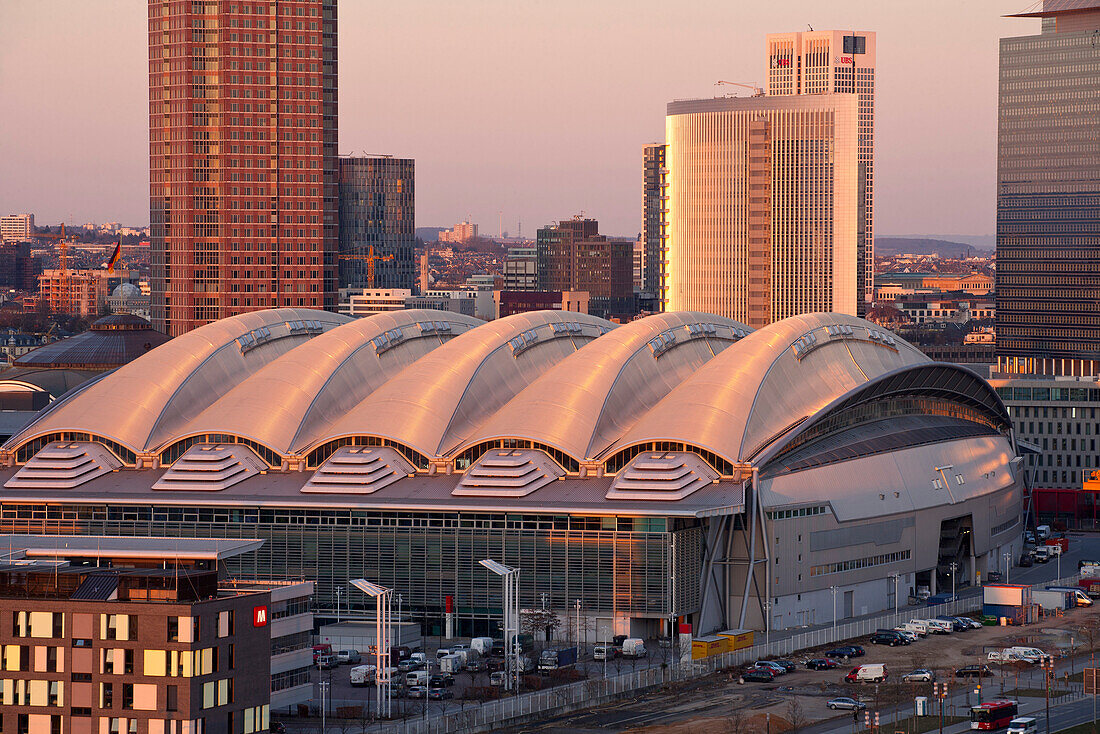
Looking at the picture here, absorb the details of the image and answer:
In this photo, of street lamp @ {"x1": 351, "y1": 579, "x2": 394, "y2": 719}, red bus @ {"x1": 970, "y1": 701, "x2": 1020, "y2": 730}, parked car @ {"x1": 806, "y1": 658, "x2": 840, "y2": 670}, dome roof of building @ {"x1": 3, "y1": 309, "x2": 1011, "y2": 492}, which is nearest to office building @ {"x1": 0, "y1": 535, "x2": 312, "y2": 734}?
street lamp @ {"x1": 351, "y1": 579, "x2": 394, "y2": 719}

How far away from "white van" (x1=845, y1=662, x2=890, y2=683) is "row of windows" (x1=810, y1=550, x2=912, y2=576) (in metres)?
19.4

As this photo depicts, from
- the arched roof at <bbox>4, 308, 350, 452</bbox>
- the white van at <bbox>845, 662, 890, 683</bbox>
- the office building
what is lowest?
the white van at <bbox>845, 662, 890, 683</bbox>

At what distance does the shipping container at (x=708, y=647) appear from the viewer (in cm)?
11938

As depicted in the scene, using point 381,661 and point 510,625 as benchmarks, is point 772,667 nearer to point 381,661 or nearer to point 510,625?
point 510,625

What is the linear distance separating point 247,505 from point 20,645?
4216 cm

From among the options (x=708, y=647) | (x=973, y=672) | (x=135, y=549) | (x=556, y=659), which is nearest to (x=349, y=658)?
(x=556, y=659)

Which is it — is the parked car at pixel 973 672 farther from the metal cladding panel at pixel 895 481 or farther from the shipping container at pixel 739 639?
the metal cladding panel at pixel 895 481

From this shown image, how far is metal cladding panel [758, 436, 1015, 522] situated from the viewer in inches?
5207

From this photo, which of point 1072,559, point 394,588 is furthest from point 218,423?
point 1072,559

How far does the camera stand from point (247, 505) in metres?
132

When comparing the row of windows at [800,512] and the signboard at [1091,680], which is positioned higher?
the row of windows at [800,512]

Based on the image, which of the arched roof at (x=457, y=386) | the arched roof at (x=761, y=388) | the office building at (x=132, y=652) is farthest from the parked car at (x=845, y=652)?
the office building at (x=132, y=652)

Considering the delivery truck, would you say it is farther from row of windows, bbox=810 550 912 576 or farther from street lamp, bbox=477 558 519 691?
row of windows, bbox=810 550 912 576

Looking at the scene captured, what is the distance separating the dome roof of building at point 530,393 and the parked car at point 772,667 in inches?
663
